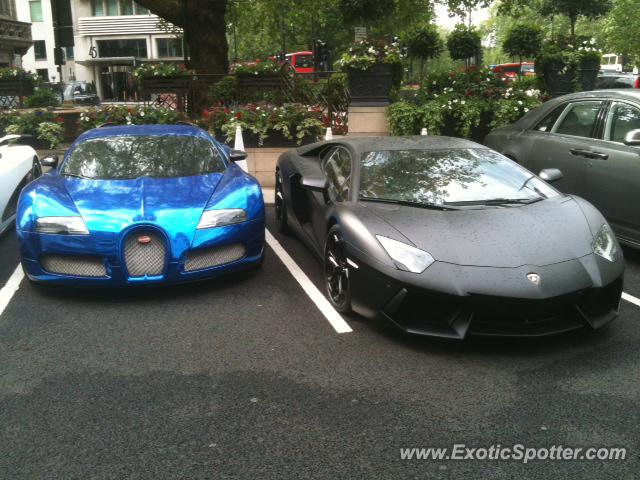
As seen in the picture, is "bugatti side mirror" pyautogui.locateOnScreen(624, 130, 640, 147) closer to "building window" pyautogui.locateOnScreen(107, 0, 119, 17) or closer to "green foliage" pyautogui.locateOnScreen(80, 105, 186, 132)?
"green foliage" pyautogui.locateOnScreen(80, 105, 186, 132)

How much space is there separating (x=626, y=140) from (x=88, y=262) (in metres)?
4.70

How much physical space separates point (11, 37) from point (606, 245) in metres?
41.7

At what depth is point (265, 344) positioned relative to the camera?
4.24 meters

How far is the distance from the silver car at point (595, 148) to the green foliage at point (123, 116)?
633cm

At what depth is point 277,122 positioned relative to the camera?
34.1ft

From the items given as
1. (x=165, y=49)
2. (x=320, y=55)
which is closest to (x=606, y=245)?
(x=320, y=55)

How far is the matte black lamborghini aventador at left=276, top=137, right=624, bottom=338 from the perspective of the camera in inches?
150

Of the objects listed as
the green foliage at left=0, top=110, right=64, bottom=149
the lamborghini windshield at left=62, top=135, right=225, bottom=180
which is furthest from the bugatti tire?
the green foliage at left=0, top=110, right=64, bottom=149

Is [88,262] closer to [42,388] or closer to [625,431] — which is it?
[42,388]

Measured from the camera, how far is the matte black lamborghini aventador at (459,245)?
12.5ft

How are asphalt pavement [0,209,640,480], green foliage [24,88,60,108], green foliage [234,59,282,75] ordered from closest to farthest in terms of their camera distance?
asphalt pavement [0,209,640,480] < green foliage [234,59,282,75] < green foliage [24,88,60,108]

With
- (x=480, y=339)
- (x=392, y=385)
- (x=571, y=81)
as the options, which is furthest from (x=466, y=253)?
Result: (x=571, y=81)

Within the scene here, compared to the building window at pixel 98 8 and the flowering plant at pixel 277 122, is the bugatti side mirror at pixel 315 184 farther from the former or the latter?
the building window at pixel 98 8

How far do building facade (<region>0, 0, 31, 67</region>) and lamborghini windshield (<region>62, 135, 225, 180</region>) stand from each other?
120 ft
